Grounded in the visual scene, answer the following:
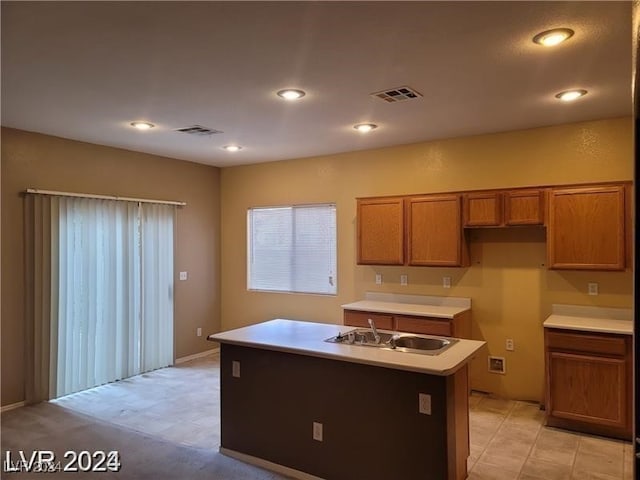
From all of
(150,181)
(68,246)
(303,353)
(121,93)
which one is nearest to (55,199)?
(68,246)

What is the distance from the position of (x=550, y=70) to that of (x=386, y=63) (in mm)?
1039

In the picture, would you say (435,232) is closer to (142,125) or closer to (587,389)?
(587,389)

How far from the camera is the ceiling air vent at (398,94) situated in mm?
3141

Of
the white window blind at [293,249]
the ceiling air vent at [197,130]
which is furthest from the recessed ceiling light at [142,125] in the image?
the white window blind at [293,249]

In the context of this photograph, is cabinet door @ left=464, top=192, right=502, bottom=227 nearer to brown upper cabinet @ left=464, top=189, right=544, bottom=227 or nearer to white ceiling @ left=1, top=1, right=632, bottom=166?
brown upper cabinet @ left=464, top=189, right=544, bottom=227

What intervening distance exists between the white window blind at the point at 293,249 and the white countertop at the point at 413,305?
2.19 ft

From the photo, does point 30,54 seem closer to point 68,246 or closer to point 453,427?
point 68,246

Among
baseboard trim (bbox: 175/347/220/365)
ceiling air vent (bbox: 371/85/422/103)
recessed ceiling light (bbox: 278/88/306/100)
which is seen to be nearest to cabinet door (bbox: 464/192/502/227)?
ceiling air vent (bbox: 371/85/422/103)

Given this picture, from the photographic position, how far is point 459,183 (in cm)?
462

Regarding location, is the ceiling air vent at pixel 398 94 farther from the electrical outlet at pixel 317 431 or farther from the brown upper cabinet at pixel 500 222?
the electrical outlet at pixel 317 431

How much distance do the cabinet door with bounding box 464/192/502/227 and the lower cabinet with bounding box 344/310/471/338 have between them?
35.7 inches

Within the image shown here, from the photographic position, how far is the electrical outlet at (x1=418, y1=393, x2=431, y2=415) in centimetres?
254

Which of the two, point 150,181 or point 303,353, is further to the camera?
point 150,181

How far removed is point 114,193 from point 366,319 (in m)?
3.08
